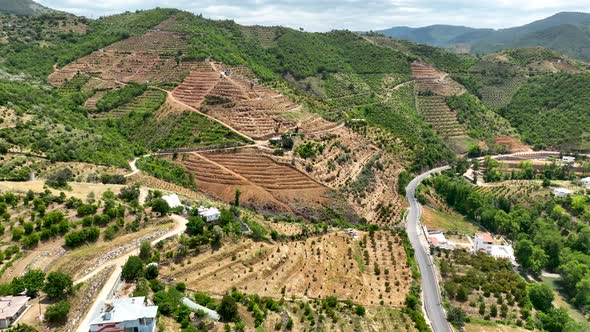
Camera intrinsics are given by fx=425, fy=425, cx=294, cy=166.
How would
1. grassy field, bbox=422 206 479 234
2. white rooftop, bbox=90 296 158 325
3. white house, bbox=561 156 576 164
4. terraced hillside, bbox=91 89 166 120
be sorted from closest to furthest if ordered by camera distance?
1. white rooftop, bbox=90 296 158 325
2. grassy field, bbox=422 206 479 234
3. terraced hillside, bbox=91 89 166 120
4. white house, bbox=561 156 576 164

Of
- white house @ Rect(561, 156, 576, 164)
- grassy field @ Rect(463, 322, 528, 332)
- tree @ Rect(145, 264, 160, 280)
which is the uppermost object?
tree @ Rect(145, 264, 160, 280)

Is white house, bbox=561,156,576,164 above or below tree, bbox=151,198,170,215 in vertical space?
below

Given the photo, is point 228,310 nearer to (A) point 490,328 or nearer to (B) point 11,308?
(B) point 11,308

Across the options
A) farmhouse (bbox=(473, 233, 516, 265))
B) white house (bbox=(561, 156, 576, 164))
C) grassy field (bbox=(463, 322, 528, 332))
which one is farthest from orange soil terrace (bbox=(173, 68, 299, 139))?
white house (bbox=(561, 156, 576, 164))

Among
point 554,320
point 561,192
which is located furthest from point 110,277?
point 561,192

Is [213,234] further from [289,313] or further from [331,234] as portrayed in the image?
[331,234]

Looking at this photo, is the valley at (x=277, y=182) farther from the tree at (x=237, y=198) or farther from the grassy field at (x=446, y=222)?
the grassy field at (x=446, y=222)

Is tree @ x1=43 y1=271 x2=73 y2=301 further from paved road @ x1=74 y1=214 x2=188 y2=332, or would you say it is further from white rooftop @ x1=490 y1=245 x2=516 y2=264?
white rooftop @ x1=490 y1=245 x2=516 y2=264
